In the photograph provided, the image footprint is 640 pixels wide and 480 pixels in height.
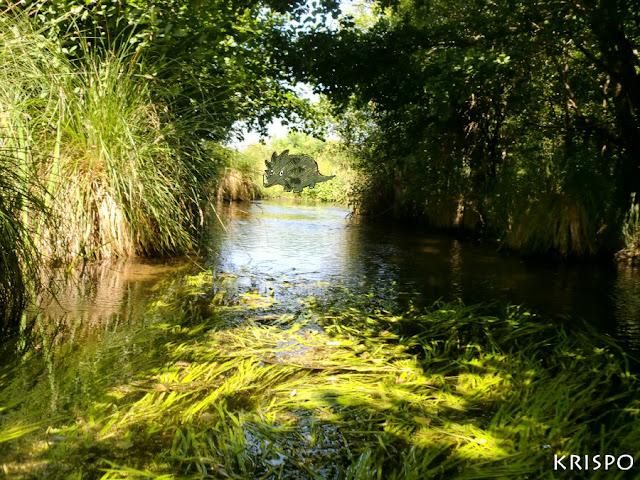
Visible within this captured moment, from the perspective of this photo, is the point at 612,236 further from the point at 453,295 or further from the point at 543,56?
the point at 453,295

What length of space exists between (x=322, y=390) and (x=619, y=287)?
4.04 m

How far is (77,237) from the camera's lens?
12.4ft

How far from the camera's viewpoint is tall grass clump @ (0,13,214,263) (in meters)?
3.20

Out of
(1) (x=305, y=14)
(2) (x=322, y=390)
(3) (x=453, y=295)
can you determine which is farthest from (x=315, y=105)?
(2) (x=322, y=390)

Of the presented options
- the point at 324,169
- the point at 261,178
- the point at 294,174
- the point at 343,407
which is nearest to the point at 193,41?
the point at 343,407

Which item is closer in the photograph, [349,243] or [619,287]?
[619,287]

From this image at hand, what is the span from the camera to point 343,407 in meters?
2.11

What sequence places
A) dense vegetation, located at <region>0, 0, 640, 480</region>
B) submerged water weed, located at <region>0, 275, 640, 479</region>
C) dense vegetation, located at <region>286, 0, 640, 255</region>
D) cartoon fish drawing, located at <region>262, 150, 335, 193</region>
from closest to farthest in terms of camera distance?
submerged water weed, located at <region>0, 275, 640, 479</region> → dense vegetation, located at <region>0, 0, 640, 480</region> → dense vegetation, located at <region>286, 0, 640, 255</region> → cartoon fish drawing, located at <region>262, 150, 335, 193</region>

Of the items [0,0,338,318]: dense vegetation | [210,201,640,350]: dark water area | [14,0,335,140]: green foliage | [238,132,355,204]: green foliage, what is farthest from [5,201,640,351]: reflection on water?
[14,0,335,140]: green foliage

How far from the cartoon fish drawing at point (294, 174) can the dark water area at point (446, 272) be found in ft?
43.3

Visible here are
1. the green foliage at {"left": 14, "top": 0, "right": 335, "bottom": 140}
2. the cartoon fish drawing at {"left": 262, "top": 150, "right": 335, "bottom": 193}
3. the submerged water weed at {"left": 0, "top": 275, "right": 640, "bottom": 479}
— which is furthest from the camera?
the cartoon fish drawing at {"left": 262, "top": 150, "right": 335, "bottom": 193}

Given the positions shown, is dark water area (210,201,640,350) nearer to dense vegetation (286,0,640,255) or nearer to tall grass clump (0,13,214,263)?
dense vegetation (286,0,640,255)

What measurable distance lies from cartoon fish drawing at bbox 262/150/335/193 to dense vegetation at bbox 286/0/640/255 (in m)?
11.1

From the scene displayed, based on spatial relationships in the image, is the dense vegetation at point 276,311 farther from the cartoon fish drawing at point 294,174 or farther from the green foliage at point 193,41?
the cartoon fish drawing at point 294,174
